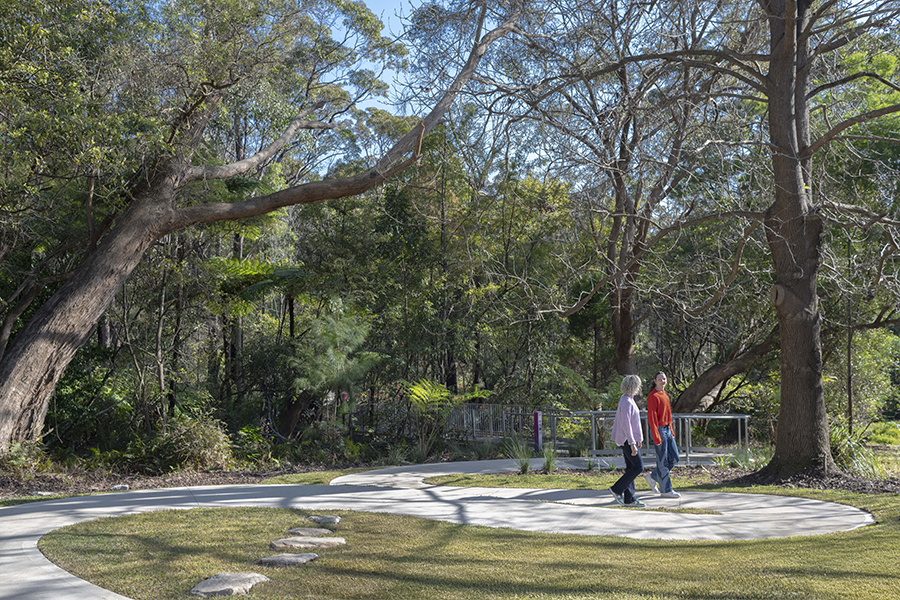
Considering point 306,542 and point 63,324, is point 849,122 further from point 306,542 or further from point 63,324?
point 63,324

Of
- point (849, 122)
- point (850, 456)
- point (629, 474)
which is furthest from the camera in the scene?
point (850, 456)

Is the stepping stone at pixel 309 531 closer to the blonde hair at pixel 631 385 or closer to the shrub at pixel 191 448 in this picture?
the blonde hair at pixel 631 385

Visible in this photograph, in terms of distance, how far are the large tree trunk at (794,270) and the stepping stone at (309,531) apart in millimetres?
7295

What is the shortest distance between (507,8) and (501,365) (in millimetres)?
10678

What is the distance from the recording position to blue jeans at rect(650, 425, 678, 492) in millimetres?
9367

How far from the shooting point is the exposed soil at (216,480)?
10062 mm

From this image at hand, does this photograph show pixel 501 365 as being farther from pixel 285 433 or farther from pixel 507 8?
pixel 507 8

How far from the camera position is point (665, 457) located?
937cm

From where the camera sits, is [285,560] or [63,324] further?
[63,324]

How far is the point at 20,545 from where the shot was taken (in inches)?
243

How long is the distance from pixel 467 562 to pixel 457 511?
2881 millimetres

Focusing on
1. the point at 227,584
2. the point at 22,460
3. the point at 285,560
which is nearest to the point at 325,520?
the point at 285,560

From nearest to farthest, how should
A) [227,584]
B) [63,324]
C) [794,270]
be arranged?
[227,584]
[794,270]
[63,324]

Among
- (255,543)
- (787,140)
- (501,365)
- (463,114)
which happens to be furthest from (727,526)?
(463,114)
